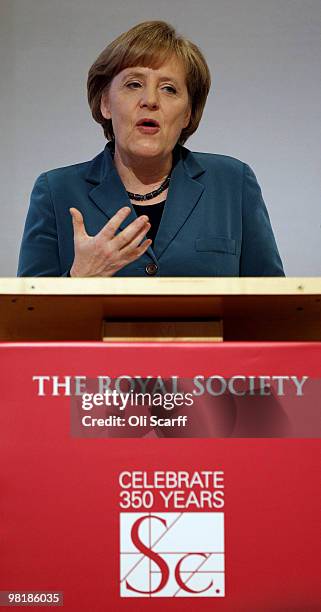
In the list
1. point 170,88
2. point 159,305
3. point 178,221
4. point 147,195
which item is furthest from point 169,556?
point 170,88

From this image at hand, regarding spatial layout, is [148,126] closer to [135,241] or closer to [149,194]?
[149,194]

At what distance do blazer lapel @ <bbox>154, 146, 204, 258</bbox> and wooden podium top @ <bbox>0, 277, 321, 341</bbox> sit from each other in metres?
0.39

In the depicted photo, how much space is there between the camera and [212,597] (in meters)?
0.97

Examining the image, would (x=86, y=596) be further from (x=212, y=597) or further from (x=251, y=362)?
(x=251, y=362)

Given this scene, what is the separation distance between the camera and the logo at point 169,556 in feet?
3.16

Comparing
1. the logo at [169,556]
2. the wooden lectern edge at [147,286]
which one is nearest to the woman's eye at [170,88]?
the wooden lectern edge at [147,286]

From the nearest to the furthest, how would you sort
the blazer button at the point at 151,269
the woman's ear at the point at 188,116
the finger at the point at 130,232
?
the finger at the point at 130,232, the blazer button at the point at 151,269, the woman's ear at the point at 188,116

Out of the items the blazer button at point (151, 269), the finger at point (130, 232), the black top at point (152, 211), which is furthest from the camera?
the black top at point (152, 211)

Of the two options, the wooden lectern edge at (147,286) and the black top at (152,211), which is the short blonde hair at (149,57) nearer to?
the black top at (152,211)

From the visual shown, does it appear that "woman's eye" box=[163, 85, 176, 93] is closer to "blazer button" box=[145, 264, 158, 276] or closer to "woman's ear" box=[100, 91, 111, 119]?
"woman's ear" box=[100, 91, 111, 119]

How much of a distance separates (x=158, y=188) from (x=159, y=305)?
2.33 feet

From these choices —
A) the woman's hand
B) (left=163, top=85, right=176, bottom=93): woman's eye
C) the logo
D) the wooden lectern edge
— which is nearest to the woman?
(left=163, top=85, right=176, bottom=93): woman's eye

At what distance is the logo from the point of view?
96 centimetres

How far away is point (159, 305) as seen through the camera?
107 cm
